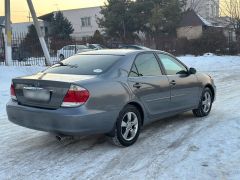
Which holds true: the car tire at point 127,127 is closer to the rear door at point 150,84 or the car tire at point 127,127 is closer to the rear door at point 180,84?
the rear door at point 150,84

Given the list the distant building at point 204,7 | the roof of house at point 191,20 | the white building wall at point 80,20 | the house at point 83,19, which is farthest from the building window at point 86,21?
the roof of house at point 191,20

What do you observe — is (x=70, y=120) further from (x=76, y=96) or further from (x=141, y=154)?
(x=141, y=154)

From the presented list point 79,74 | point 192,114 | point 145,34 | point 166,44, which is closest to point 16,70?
point 192,114

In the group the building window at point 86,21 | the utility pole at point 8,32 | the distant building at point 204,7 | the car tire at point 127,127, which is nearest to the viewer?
the car tire at point 127,127

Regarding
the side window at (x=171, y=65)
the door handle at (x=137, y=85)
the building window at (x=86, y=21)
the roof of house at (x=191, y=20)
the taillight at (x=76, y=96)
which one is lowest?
the taillight at (x=76, y=96)

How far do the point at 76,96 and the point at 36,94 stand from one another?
70cm

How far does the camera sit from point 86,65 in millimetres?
6848

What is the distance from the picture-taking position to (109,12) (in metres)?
48.6

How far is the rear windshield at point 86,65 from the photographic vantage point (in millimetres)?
6578

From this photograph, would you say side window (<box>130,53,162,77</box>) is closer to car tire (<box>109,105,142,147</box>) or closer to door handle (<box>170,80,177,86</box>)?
door handle (<box>170,80,177,86</box>)

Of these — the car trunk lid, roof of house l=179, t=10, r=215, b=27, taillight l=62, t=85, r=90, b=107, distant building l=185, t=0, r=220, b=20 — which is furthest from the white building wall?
taillight l=62, t=85, r=90, b=107

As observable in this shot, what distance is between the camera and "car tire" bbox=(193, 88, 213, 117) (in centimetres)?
855

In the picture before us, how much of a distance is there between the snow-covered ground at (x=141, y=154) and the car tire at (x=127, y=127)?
12cm

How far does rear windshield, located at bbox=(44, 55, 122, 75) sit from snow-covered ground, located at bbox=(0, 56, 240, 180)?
44.0 inches
